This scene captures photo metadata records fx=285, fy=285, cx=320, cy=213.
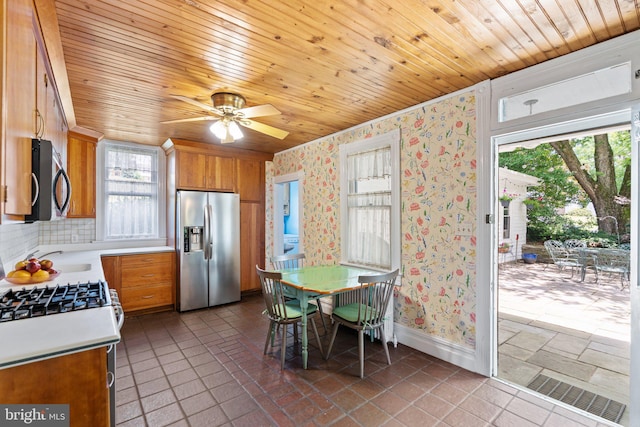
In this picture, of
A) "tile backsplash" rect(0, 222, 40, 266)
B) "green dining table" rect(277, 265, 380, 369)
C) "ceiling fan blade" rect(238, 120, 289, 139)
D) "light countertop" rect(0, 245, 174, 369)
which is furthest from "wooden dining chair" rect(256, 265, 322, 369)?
"tile backsplash" rect(0, 222, 40, 266)

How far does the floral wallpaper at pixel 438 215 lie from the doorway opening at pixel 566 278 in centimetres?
34

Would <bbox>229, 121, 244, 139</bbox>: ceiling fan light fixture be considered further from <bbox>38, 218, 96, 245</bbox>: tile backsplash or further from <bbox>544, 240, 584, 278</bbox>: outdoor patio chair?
<bbox>544, 240, 584, 278</bbox>: outdoor patio chair

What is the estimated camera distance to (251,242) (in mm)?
5020

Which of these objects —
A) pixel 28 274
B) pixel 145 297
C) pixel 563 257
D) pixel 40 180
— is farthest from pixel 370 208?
pixel 563 257

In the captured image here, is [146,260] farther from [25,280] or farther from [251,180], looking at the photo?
[25,280]

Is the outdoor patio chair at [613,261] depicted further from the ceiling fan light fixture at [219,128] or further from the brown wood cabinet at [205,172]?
the brown wood cabinet at [205,172]

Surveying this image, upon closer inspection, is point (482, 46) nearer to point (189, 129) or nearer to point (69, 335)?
point (69, 335)

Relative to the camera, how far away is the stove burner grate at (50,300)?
144 centimetres

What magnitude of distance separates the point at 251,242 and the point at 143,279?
5.51 ft

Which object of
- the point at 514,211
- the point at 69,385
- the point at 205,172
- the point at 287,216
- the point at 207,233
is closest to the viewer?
the point at 69,385

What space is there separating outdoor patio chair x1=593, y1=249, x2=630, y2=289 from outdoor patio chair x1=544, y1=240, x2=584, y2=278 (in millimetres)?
443

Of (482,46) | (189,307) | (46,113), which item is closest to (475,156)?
(482,46)

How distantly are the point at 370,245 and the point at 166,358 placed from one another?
2473 millimetres

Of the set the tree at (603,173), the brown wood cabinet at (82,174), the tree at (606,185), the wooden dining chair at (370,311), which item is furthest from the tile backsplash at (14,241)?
the tree at (606,185)
